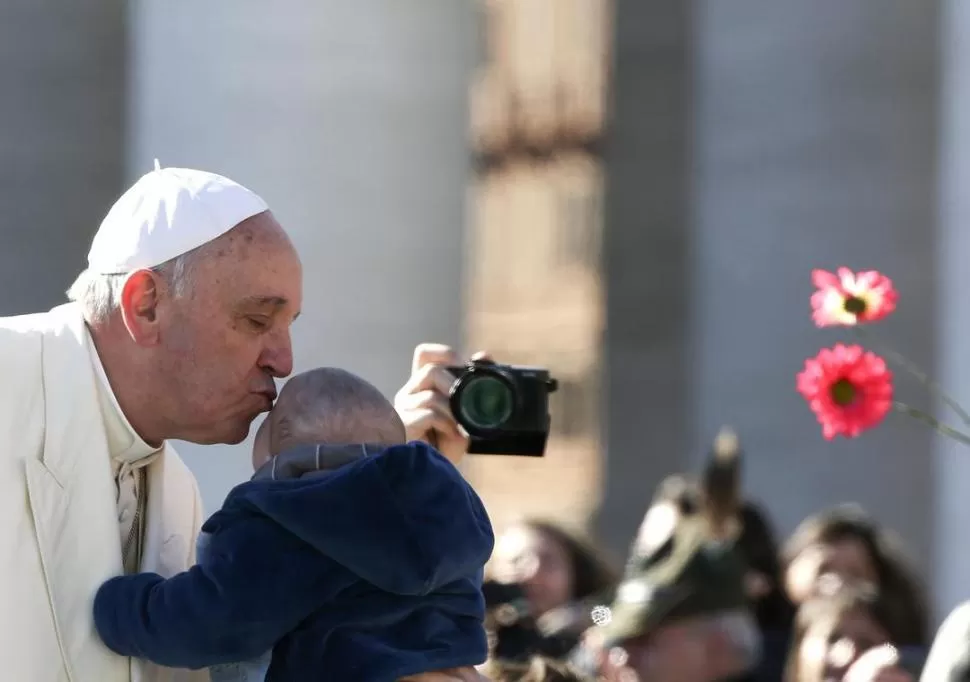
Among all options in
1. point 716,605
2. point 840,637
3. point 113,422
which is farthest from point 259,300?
point 840,637

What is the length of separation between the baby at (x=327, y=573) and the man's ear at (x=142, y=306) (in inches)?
10.7

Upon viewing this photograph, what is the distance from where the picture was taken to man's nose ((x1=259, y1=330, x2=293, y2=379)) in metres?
3.80

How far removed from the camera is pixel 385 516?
3.56m

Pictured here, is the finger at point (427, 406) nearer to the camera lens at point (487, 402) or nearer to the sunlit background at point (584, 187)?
the camera lens at point (487, 402)

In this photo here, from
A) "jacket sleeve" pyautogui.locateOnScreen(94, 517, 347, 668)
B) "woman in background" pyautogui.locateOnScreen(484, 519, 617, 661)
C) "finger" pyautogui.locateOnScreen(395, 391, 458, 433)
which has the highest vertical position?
"finger" pyautogui.locateOnScreen(395, 391, 458, 433)

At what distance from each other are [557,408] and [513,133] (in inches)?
92.3

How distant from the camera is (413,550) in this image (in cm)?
355

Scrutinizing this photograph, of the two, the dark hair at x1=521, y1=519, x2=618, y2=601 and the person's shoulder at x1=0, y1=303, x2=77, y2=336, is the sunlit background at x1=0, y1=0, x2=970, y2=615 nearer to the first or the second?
→ the dark hair at x1=521, y1=519, x2=618, y2=601

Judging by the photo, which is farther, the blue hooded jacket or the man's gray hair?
the man's gray hair

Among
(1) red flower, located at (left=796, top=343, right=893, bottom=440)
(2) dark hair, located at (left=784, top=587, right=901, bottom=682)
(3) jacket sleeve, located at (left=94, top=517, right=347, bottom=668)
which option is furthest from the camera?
(2) dark hair, located at (left=784, top=587, right=901, bottom=682)

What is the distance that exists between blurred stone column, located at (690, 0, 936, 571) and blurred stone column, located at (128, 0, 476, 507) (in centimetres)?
202

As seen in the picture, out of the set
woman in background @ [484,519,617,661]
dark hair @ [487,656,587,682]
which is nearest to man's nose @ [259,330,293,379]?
dark hair @ [487,656,587,682]

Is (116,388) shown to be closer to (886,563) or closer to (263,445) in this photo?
(263,445)

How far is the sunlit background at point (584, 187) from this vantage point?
8.17m
